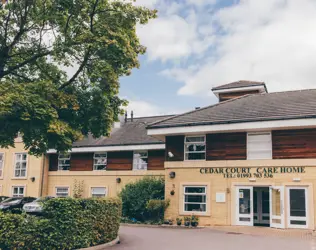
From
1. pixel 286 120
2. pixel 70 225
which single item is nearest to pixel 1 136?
pixel 70 225

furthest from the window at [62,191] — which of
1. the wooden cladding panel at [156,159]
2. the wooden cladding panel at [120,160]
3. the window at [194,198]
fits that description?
the window at [194,198]

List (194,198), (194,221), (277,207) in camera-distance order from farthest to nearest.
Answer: (194,198)
(194,221)
(277,207)

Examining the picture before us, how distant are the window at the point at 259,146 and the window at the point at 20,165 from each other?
18.8 meters

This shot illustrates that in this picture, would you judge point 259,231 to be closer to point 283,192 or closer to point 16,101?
point 283,192

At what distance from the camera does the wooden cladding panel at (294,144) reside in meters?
19.0

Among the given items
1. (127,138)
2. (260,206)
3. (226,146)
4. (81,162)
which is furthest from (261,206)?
(81,162)

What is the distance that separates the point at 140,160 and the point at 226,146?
815 cm

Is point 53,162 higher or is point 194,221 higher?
point 53,162

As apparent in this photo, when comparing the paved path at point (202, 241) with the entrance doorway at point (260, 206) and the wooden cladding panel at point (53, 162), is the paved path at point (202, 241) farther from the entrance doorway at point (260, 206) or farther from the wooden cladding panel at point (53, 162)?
the wooden cladding panel at point (53, 162)

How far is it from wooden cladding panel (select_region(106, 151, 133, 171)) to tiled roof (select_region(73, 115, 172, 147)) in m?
0.79

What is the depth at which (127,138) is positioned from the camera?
28.6 metres

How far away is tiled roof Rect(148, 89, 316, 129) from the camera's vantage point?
1961 cm

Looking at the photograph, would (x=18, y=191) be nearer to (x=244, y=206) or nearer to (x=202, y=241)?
(x=244, y=206)

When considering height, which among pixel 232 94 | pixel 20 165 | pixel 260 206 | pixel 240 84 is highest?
pixel 240 84
